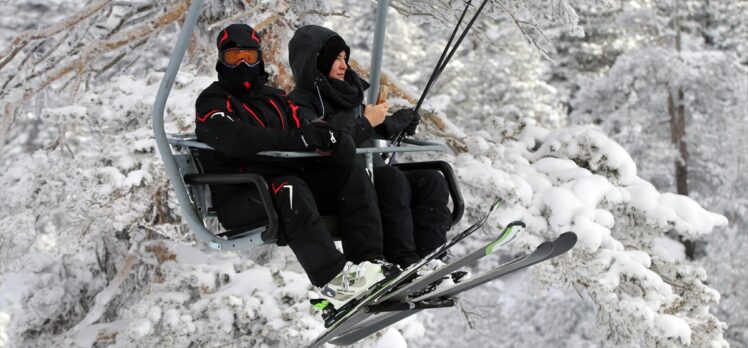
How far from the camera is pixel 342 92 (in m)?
4.09

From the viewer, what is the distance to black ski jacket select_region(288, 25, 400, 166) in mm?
3977

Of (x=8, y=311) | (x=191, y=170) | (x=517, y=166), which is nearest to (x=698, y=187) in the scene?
(x=517, y=166)

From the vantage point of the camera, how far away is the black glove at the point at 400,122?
435 centimetres

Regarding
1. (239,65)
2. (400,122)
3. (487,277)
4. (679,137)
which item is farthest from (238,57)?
(679,137)

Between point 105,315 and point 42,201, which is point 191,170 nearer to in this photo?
point 42,201

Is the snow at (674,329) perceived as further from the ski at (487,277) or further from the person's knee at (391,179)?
the person's knee at (391,179)

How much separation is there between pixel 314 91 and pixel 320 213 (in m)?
0.56

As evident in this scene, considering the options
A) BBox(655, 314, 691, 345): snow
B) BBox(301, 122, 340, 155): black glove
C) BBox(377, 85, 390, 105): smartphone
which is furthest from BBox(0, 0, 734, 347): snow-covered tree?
BBox(301, 122, 340, 155): black glove

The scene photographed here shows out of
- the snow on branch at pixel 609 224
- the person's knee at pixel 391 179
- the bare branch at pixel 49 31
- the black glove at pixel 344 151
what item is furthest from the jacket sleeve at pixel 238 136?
the bare branch at pixel 49 31

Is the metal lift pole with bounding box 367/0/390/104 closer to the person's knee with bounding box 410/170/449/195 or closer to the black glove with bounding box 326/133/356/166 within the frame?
the person's knee with bounding box 410/170/449/195

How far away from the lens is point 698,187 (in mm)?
21828

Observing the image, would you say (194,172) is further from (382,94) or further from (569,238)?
(569,238)

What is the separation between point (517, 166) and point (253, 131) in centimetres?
407

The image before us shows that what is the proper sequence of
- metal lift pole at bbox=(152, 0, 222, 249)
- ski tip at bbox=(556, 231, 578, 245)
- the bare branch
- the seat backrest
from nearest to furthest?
metal lift pole at bbox=(152, 0, 222, 249)
ski tip at bbox=(556, 231, 578, 245)
the seat backrest
the bare branch
